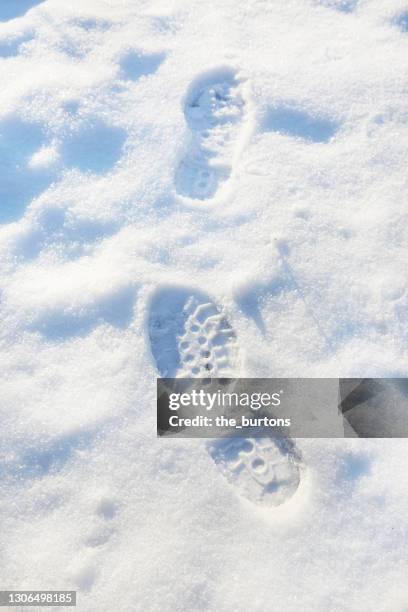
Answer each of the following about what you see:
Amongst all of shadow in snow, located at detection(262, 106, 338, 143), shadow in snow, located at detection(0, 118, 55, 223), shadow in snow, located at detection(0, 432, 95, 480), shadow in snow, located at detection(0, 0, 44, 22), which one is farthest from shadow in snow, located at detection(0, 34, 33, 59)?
shadow in snow, located at detection(0, 432, 95, 480)

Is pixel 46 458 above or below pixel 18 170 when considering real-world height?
below

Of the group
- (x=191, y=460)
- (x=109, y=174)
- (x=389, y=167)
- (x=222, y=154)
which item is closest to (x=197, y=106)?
(x=222, y=154)

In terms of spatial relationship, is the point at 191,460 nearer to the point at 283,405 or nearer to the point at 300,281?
the point at 283,405

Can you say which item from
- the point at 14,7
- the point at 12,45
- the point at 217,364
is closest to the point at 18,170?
the point at 12,45

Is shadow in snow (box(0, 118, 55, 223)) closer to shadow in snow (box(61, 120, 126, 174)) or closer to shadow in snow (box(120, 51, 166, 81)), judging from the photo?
shadow in snow (box(61, 120, 126, 174))

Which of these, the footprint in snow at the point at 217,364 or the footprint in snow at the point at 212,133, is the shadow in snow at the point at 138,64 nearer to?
the footprint in snow at the point at 212,133

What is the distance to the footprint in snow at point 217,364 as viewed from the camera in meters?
1.66

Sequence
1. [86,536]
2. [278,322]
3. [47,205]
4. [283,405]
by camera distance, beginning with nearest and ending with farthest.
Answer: [86,536] < [283,405] < [278,322] < [47,205]

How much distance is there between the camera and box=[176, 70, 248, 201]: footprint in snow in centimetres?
217

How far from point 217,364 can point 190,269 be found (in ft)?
1.27

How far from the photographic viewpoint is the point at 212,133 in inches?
89.4

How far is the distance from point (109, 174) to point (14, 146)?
0.46m

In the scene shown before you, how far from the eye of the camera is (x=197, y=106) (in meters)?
2.35

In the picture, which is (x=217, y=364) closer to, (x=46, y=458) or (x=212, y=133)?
(x=46, y=458)
